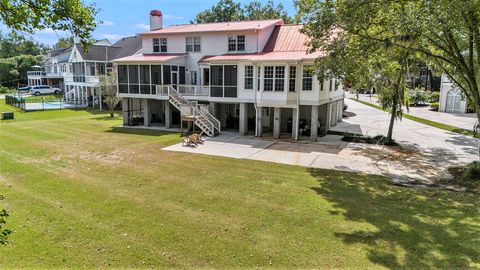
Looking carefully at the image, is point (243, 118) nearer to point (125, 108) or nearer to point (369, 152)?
point (369, 152)

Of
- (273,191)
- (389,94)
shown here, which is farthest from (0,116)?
(389,94)

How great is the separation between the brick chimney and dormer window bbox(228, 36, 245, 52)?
9.29 m

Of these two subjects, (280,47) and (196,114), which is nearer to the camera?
(196,114)

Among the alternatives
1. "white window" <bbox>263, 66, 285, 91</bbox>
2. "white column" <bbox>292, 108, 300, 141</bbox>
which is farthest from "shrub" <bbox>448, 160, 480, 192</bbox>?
"white window" <bbox>263, 66, 285, 91</bbox>

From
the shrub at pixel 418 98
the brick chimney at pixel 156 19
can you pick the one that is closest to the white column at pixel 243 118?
the brick chimney at pixel 156 19

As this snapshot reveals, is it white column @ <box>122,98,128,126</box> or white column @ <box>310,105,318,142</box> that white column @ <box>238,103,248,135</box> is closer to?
white column @ <box>310,105,318,142</box>

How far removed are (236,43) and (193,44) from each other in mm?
4083

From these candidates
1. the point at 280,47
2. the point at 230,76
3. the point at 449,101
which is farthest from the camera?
the point at 449,101

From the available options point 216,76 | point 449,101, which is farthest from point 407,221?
point 449,101

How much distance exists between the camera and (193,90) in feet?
85.3

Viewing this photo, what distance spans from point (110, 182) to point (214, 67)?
45.6 feet

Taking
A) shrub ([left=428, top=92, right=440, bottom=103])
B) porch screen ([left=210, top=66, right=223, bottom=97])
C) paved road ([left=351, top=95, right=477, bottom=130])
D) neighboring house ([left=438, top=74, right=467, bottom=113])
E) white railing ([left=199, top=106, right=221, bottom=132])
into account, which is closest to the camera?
white railing ([left=199, top=106, right=221, bottom=132])

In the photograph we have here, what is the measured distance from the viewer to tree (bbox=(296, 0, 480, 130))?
39.8 feet

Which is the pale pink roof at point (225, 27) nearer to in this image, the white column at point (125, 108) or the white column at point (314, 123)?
the white column at point (125, 108)
